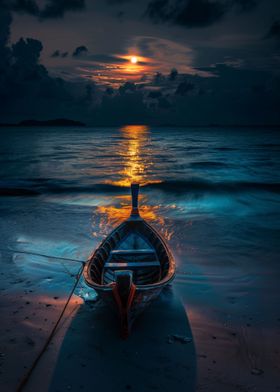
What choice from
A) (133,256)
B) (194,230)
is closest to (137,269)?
(133,256)

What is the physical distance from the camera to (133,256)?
8617 mm

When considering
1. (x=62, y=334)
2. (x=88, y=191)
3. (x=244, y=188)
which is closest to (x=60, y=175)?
(x=88, y=191)

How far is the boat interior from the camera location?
739 centimetres

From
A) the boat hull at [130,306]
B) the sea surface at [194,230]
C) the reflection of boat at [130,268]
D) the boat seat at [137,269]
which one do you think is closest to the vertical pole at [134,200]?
the reflection of boat at [130,268]

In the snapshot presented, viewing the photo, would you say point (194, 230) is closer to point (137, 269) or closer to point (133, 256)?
point (133, 256)

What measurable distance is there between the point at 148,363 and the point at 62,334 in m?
1.80

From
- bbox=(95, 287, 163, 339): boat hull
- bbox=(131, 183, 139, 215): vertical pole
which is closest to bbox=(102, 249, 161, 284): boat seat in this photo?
bbox=(95, 287, 163, 339): boat hull

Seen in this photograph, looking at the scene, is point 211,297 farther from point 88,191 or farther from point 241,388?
point 88,191

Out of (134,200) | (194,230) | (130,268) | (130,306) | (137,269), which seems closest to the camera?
(130,306)

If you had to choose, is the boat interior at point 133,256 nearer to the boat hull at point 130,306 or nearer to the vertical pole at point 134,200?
the vertical pole at point 134,200

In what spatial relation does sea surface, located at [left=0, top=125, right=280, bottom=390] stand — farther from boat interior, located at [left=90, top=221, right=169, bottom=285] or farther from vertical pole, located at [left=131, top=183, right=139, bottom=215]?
vertical pole, located at [left=131, top=183, right=139, bottom=215]

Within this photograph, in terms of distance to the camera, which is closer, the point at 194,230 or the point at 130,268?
the point at 130,268

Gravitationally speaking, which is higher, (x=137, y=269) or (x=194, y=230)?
(x=137, y=269)

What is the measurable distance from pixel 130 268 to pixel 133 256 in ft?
3.60
